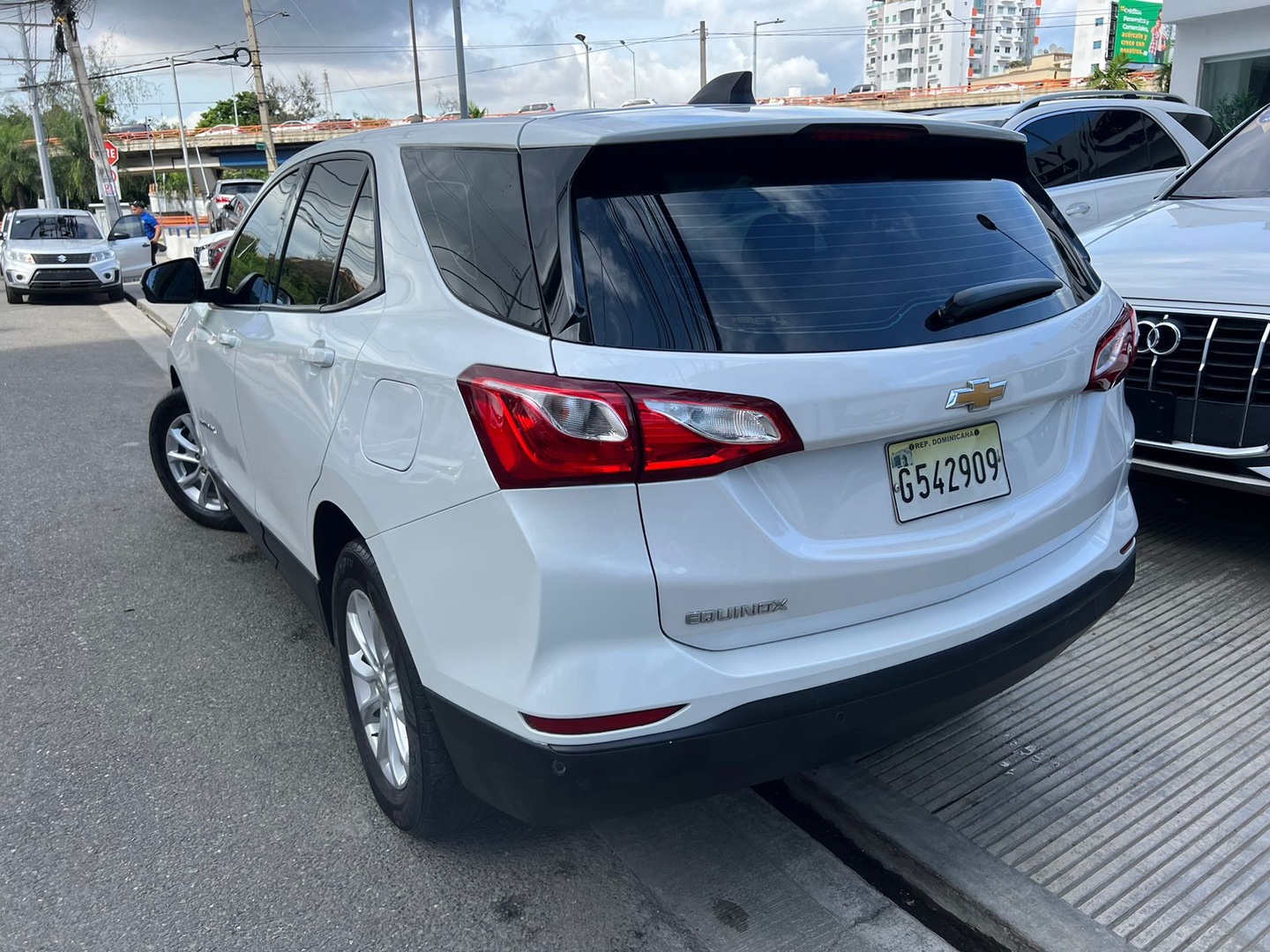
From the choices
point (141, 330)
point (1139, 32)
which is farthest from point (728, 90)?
point (1139, 32)

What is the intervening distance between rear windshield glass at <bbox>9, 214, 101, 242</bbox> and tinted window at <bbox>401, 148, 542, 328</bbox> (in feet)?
64.2

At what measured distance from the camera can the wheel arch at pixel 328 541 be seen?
110 inches

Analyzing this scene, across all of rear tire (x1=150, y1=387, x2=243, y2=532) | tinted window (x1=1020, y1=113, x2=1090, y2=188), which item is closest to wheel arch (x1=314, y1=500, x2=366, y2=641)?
rear tire (x1=150, y1=387, x2=243, y2=532)

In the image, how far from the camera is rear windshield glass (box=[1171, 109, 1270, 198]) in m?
4.93

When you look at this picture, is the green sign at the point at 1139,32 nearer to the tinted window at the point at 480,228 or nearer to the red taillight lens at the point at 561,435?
the tinted window at the point at 480,228

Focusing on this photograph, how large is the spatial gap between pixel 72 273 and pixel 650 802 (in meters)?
19.4

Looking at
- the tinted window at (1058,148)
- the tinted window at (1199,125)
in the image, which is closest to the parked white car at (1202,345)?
the tinted window at (1058,148)

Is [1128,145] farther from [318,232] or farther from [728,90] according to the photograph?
[318,232]

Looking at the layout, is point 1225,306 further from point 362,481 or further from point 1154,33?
point 1154,33

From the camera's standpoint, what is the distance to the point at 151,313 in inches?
645

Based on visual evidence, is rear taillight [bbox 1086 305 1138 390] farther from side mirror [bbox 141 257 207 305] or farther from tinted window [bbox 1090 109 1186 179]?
tinted window [bbox 1090 109 1186 179]

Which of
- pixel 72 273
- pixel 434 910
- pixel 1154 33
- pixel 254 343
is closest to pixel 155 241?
pixel 72 273

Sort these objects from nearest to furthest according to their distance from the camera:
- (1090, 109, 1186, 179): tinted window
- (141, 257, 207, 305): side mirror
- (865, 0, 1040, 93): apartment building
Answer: (141, 257, 207, 305): side mirror → (1090, 109, 1186, 179): tinted window → (865, 0, 1040, 93): apartment building

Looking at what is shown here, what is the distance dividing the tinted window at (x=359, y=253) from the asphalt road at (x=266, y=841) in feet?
4.72
